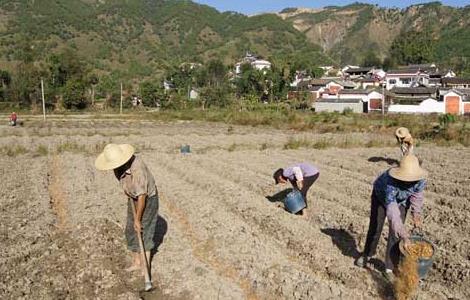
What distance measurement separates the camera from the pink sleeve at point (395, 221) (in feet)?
13.3

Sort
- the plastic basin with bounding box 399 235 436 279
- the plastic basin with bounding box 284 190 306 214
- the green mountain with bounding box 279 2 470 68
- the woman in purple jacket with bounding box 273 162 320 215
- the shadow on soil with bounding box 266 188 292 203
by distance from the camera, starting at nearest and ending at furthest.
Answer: the plastic basin with bounding box 399 235 436 279 → the woman in purple jacket with bounding box 273 162 320 215 → the plastic basin with bounding box 284 190 306 214 → the shadow on soil with bounding box 266 188 292 203 → the green mountain with bounding box 279 2 470 68

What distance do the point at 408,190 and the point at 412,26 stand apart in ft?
577

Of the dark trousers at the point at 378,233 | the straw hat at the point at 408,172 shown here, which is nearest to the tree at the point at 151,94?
the dark trousers at the point at 378,233

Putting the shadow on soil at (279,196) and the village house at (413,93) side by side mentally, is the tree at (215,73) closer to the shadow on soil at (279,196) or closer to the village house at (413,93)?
the village house at (413,93)

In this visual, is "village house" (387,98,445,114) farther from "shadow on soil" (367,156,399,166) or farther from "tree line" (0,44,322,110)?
"shadow on soil" (367,156,399,166)

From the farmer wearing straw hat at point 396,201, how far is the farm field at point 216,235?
0.35 m

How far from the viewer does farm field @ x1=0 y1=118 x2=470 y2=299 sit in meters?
4.51

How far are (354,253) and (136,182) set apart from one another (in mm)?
2533

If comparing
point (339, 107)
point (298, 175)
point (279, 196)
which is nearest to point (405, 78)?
point (339, 107)

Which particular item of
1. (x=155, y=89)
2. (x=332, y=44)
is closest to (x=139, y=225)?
(x=155, y=89)

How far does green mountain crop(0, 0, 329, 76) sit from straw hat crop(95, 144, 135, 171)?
6374cm

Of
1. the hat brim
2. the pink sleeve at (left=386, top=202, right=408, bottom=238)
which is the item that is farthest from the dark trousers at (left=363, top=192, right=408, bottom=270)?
the hat brim

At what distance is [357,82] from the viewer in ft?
206

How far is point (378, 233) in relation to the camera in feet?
15.4
